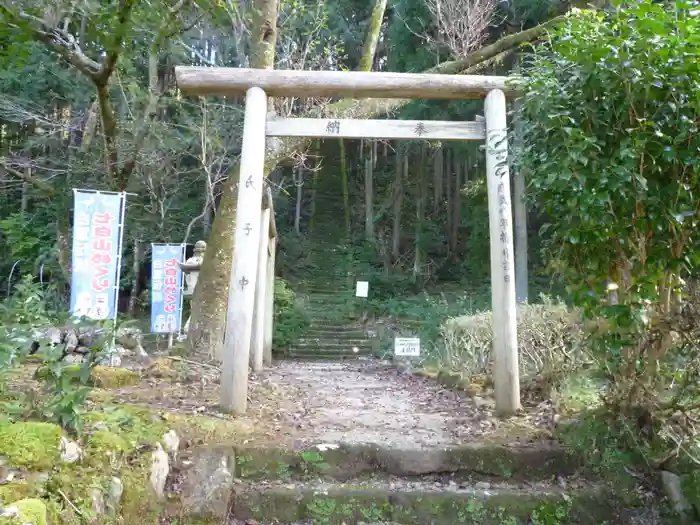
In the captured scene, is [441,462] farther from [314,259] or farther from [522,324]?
[314,259]

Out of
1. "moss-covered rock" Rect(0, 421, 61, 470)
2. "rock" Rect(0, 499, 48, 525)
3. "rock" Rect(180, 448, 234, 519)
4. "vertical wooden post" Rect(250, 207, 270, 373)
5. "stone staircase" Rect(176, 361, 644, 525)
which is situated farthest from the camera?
"vertical wooden post" Rect(250, 207, 270, 373)

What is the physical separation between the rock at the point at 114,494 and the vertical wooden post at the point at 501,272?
2917 mm

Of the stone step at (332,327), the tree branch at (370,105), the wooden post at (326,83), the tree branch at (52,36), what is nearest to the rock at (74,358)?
the wooden post at (326,83)

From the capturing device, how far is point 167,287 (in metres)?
9.91

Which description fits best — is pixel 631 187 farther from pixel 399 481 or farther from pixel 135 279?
pixel 135 279

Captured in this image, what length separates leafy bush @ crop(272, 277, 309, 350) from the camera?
13242 mm

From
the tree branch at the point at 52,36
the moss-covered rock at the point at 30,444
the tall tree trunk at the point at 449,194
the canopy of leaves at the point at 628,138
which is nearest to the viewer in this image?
the moss-covered rock at the point at 30,444

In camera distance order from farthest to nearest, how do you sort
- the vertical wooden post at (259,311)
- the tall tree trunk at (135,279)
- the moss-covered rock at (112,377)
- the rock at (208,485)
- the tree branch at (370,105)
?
the tall tree trunk at (135,279) → the tree branch at (370,105) → the vertical wooden post at (259,311) → the moss-covered rock at (112,377) → the rock at (208,485)

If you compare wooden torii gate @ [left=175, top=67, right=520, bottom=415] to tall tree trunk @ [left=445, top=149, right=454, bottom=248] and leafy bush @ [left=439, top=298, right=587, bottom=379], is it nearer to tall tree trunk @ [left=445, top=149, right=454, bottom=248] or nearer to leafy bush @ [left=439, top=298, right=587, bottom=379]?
leafy bush @ [left=439, top=298, right=587, bottom=379]

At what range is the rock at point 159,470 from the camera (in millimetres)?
2766

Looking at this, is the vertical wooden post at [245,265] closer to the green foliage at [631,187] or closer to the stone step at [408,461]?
the stone step at [408,461]

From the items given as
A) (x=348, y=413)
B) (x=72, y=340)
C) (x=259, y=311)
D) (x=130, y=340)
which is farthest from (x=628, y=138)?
(x=130, y=340)

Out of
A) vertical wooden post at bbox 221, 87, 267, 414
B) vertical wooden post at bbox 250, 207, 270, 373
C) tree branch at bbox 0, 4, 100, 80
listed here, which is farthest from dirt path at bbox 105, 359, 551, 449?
tree branch at bbox 0, 4, 100, 80

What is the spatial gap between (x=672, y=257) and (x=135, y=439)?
10.0 feet
